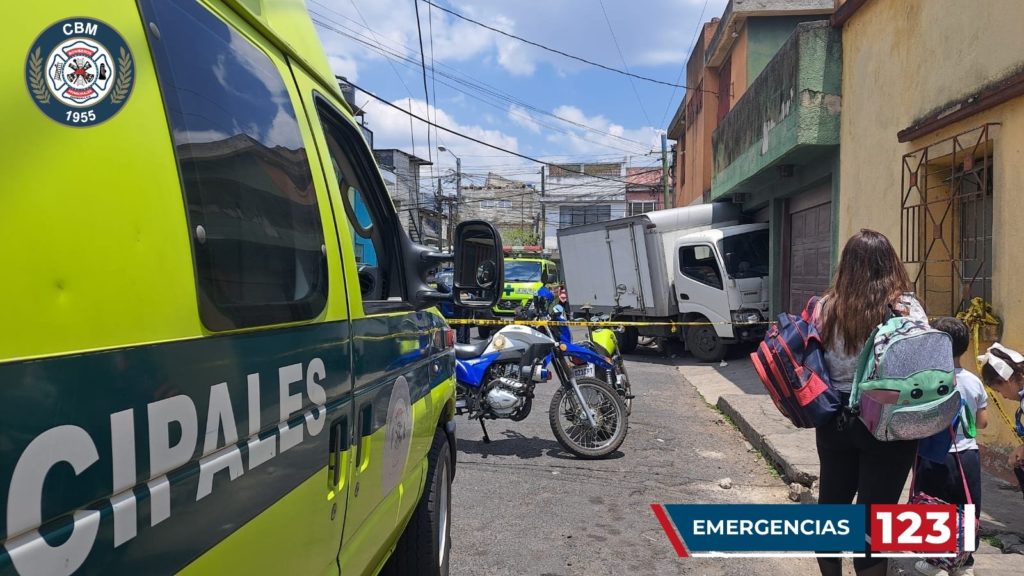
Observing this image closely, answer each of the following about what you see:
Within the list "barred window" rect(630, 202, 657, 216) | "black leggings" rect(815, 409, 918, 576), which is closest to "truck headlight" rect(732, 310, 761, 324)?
"black leggings" rect(815, 409, 918, 576)

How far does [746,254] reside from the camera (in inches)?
523

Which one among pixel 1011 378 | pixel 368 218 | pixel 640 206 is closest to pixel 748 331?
pixel 1011 378

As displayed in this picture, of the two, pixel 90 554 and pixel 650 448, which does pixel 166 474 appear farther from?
pixel 650 448

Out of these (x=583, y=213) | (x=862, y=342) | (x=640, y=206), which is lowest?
(x=862, y=342)

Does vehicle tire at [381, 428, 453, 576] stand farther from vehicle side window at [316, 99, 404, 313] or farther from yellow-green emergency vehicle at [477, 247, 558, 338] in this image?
yellow-green emergency vehicle at [477, 247, 558, 338]

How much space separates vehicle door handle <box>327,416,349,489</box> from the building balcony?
8159mm

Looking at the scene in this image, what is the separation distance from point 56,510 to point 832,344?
2.84 meters

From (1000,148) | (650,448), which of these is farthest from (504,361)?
(1000,148)

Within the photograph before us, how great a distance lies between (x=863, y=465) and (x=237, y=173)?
2.65m

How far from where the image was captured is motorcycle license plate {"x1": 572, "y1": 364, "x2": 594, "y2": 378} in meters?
6.40

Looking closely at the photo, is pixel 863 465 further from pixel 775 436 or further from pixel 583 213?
pixel 583 213

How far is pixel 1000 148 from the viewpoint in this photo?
17.5ft

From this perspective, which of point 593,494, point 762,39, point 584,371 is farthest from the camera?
point 762,39

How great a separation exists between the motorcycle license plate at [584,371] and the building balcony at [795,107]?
4.34 metres
